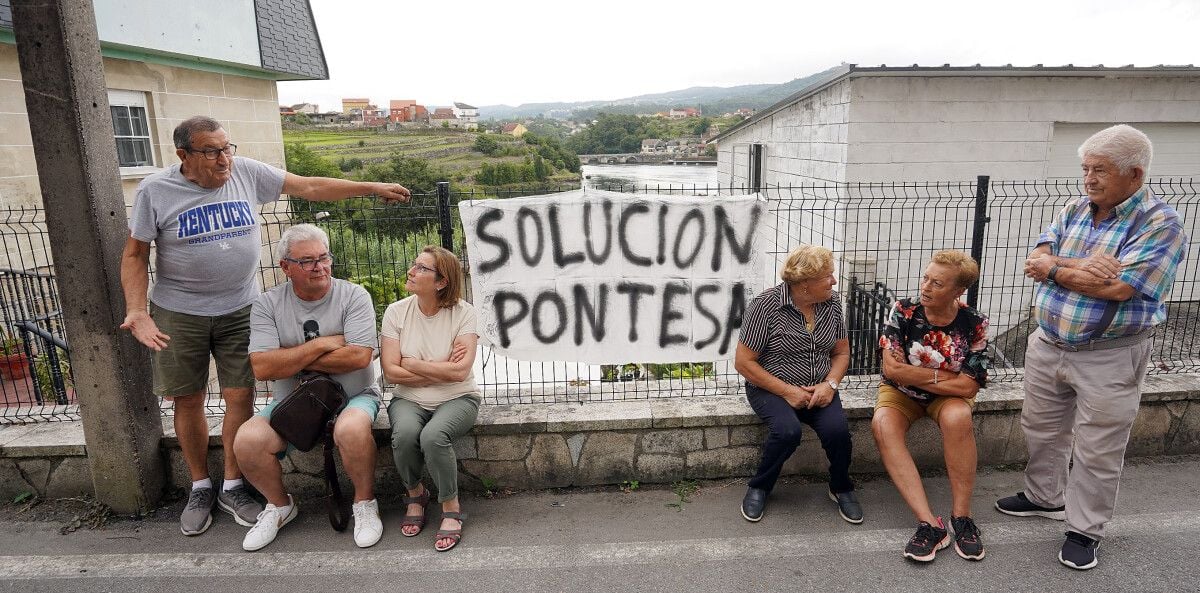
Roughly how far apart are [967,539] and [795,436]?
872 mm

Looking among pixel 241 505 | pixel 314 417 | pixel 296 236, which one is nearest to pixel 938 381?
pixel 314 417

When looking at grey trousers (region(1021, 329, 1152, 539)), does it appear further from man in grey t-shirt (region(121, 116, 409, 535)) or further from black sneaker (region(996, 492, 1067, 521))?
man in grey t-shirt (region(121, 116, 409, 535))

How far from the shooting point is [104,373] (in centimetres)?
343

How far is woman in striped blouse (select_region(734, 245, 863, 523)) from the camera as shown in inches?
136

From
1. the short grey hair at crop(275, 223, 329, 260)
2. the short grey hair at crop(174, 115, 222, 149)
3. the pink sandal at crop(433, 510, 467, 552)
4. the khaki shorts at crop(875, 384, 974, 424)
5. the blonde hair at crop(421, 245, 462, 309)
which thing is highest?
the short grey hair at crop(174, 115, 222, 149)

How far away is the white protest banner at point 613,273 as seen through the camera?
3924 millimetres

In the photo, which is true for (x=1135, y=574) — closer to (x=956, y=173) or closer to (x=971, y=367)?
(x=971, y=367)

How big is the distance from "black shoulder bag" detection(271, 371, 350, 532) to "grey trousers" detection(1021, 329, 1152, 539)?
3423 mm

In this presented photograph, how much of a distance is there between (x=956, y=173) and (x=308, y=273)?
22.6 feet

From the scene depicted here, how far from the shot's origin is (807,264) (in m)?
3.38

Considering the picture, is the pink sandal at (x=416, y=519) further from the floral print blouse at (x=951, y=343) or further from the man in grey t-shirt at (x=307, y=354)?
the floral print blouse at (x=951, y=343)

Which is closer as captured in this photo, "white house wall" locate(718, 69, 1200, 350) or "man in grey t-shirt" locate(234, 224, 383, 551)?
"man in grey t-shirt" locate(234, 224, 383, 551)

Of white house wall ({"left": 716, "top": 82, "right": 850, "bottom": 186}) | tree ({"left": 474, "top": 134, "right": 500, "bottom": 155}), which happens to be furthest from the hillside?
tree ({"left": 474, "top": 134, "right": 500, "bottom": 155})

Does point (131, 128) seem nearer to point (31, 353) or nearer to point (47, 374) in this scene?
point (47, 374)
